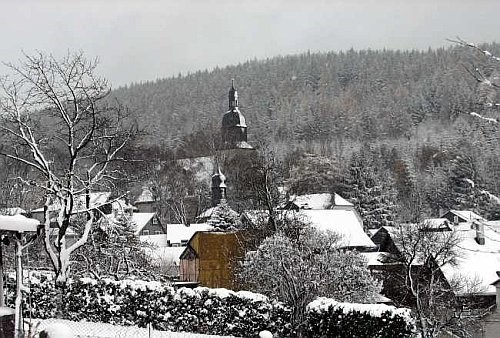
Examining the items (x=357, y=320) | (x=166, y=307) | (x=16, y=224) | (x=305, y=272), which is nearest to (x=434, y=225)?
(x=305, y=272)

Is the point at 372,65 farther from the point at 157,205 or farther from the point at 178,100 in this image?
the point at 157,205

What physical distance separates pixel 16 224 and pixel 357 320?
8719 millimetres

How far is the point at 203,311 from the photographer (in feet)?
62.0

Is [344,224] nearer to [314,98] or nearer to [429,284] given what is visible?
[429,284]

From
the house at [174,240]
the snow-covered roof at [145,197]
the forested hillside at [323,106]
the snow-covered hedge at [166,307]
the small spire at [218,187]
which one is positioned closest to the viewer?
the snow-covered hedge at [166,307]

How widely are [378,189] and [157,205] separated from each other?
2247 centimetres

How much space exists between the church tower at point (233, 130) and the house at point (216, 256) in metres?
51.5

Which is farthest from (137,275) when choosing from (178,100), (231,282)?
(178,100)

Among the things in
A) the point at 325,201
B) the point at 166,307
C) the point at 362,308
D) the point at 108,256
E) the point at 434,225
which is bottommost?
the point at 166,307

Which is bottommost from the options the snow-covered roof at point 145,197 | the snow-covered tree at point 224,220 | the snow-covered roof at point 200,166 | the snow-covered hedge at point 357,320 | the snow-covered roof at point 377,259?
the snow-covered hedge at point 357,320

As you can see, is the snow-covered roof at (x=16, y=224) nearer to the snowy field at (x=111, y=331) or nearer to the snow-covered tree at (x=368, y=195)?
the snowy field at (x=111, y=331)

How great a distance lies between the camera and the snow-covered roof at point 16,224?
1220cm

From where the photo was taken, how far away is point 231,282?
26422mm

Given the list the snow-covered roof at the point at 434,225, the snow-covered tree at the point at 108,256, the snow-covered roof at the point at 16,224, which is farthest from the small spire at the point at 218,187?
the snow-covered roof at the point at 16,224
